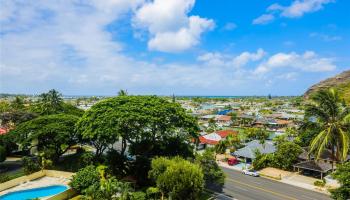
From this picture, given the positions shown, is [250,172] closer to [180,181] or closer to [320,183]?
[320,183]

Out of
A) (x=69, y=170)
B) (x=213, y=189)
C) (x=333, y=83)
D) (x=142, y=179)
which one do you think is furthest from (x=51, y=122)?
(x=333, y=83)

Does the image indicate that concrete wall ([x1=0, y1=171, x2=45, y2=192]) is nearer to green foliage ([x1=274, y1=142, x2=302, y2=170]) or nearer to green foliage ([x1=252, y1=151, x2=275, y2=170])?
green foliage ([x1=252, y1=151, x2=275, y2=170])

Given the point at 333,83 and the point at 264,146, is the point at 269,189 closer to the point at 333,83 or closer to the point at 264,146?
the point at 264,146

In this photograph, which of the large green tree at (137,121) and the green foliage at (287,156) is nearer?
the large green tree at (137,121)

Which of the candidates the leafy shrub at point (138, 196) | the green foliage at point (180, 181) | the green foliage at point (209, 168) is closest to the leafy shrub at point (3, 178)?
the leafy shrub at point (138, 196)

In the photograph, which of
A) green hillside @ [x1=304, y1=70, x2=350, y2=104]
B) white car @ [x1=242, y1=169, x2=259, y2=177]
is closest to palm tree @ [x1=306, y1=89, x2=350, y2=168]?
white car @ [x1=242, y1=169, x2=259, y2=177]

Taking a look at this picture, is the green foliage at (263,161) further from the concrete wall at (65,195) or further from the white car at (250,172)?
the concrete wall at (65,195)
